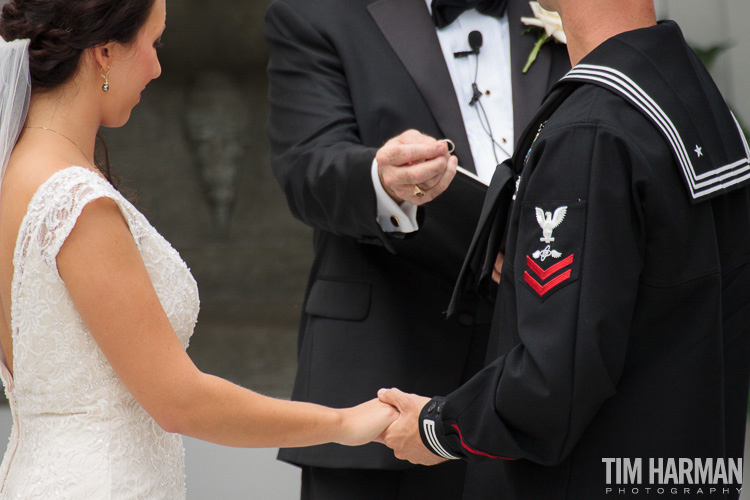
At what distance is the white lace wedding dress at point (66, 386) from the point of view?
4.84 ft

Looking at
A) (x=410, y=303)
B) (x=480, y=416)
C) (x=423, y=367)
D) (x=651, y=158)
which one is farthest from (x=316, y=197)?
(x=651, y=158)

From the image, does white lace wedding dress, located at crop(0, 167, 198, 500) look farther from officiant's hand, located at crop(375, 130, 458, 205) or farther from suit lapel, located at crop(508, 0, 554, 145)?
suit lapel, located at crop(508, 0, 554, 145)

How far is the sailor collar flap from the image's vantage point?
1384 millimetres

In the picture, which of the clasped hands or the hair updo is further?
the clasped hands

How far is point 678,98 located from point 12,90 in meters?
1.09

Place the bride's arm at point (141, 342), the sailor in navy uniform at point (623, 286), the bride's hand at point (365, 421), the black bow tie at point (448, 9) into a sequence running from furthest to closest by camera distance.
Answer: the black bow tie at point (448, 9) → the bride's hand at point (365, 421) → the bride's arm at point (141, 342) → the sailor in navy uniform at point (623, 286)

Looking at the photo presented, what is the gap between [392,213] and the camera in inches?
78.1

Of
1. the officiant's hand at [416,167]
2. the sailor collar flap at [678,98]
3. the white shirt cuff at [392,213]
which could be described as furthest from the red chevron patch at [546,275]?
the white shirt cuff at [392,213]

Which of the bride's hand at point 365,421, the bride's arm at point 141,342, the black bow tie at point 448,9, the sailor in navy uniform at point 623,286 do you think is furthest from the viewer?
the black bow tie at point 448,9

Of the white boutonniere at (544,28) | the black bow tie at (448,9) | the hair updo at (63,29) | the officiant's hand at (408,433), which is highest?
the black bow tie at (448,9)

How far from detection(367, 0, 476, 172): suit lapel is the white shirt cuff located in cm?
20

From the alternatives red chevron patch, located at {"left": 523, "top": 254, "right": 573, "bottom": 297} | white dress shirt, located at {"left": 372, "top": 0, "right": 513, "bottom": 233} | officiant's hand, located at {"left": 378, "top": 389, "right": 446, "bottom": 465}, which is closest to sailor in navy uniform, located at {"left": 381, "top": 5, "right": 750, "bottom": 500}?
red chevron patch, located at {"left": 523, "top": 254, "right": 573, "bottom": 297}

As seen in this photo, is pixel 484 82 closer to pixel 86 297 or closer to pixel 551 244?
pixel 551 244

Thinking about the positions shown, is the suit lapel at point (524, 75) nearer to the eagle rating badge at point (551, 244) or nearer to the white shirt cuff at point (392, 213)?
the white shirt cuff at point (392, 213)
